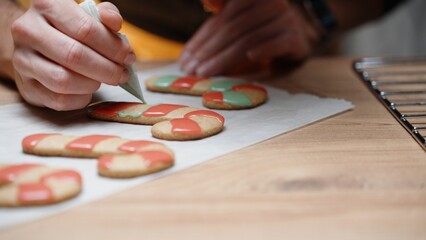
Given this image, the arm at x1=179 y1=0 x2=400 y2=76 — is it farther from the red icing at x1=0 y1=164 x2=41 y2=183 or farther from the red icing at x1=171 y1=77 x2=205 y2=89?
the red icing at x1=0 y1=164 x2=41 y2=183

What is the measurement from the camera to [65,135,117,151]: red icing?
0.90 m

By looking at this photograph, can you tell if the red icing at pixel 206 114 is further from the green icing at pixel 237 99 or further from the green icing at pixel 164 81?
the green icing at pixel 164 81

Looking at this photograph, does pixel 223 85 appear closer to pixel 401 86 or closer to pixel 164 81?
pixel 164 81

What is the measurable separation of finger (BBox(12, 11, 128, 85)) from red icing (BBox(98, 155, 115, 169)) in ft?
0.82

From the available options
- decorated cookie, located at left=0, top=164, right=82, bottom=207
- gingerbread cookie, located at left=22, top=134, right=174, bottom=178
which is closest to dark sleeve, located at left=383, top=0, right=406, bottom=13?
gingerbread cookie, located at left=22, top=134, right=174, bottom=178

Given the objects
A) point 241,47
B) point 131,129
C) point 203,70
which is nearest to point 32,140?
point 131,129

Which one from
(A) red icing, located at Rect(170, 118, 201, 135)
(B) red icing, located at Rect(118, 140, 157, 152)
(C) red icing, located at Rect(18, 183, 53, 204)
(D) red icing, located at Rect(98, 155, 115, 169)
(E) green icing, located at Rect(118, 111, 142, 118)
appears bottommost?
(C) red icing, located at Rect(18, 183, 53, 204)

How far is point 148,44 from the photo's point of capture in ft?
6.79

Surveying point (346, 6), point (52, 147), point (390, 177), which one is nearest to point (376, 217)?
point (390, 177)

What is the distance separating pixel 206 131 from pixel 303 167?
0.21 meters

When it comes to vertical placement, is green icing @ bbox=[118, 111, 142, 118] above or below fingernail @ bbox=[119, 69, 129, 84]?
below

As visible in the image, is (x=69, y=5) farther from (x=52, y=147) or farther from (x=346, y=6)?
(x=346, y=6)

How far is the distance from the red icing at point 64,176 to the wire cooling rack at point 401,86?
0.63 metres

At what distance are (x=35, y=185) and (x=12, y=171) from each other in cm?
8
